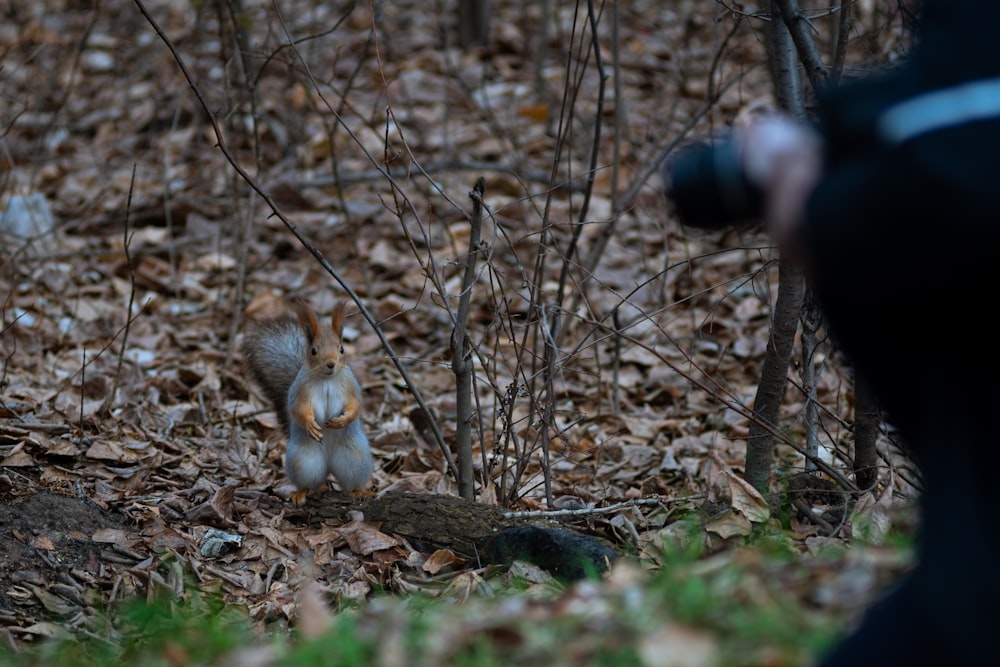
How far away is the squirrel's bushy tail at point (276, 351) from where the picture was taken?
15.8 feet

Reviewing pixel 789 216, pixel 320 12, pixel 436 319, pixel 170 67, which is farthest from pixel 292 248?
pixel 789 216

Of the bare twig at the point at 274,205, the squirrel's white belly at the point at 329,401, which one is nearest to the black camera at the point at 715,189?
the bare twig at the point at 274,205

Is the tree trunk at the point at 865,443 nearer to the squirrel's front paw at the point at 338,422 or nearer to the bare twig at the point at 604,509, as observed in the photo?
the bare twig at the point at 604,509

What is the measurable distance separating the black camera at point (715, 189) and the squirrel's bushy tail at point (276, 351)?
3157mm

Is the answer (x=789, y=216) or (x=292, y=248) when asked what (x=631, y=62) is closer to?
(x=292, y=248)

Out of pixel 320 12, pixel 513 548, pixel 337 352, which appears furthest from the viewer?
pixel 320 12

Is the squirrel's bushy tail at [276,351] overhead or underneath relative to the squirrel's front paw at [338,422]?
overhead

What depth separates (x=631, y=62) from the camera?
9945 millimetres

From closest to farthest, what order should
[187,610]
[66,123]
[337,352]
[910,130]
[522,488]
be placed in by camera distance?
[910,130], [187,610], [337,352], [522,488], [66,123]

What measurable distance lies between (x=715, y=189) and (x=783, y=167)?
11 centimetres

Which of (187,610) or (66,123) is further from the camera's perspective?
(66,123)

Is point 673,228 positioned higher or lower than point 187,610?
higher

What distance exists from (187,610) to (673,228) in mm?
4701

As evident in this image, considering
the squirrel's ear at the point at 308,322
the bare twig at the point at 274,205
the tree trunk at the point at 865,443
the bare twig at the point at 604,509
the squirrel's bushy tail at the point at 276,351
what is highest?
the bare twig at the point at 274,205
